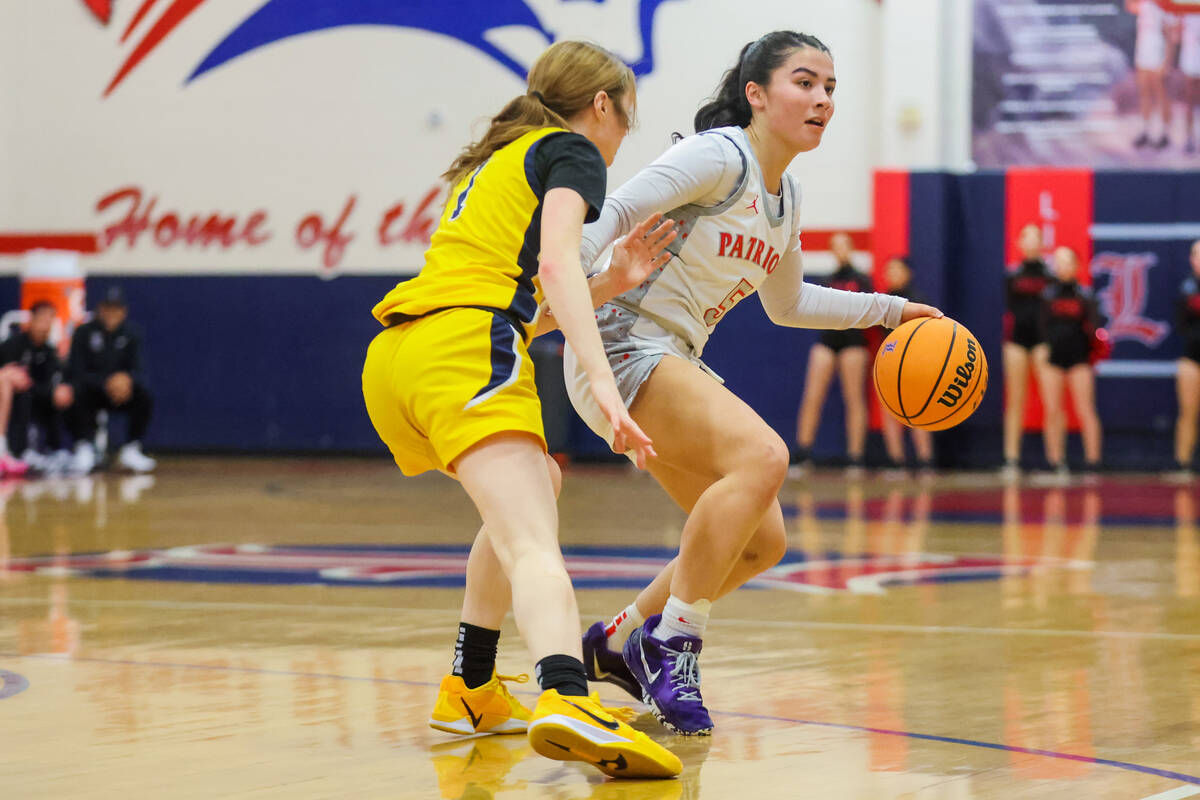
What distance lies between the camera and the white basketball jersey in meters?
4.04

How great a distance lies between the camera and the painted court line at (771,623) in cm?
533

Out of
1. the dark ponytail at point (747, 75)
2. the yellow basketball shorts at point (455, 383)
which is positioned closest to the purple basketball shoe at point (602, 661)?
the yellow basketball shorts at point (455, 383)

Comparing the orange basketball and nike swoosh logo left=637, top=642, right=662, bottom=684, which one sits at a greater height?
the orange basketball

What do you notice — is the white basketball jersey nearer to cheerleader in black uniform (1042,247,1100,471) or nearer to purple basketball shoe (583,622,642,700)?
purple basketball shoe (583,622,642,700)

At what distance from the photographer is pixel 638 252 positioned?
12.4ft

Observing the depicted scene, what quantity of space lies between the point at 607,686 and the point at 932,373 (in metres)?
1.24

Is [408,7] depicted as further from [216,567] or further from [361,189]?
[216,567]

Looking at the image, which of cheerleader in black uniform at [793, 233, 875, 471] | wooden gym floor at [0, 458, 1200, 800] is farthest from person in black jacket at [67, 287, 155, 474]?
cheerleader in black uniform at [793, 233, 875, 471]

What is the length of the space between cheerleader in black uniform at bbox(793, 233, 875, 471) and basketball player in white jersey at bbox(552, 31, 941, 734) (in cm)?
922

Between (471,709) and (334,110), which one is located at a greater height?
(334,110)

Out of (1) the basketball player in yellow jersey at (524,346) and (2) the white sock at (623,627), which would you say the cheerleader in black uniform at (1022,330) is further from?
(1) the basketball player in yellow jersey at (524,346)

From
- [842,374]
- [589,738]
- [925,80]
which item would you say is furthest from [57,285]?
[589,738]

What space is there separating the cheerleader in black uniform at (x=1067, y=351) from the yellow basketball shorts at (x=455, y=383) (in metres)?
10.2

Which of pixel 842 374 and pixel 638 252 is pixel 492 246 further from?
pixel 842 374
